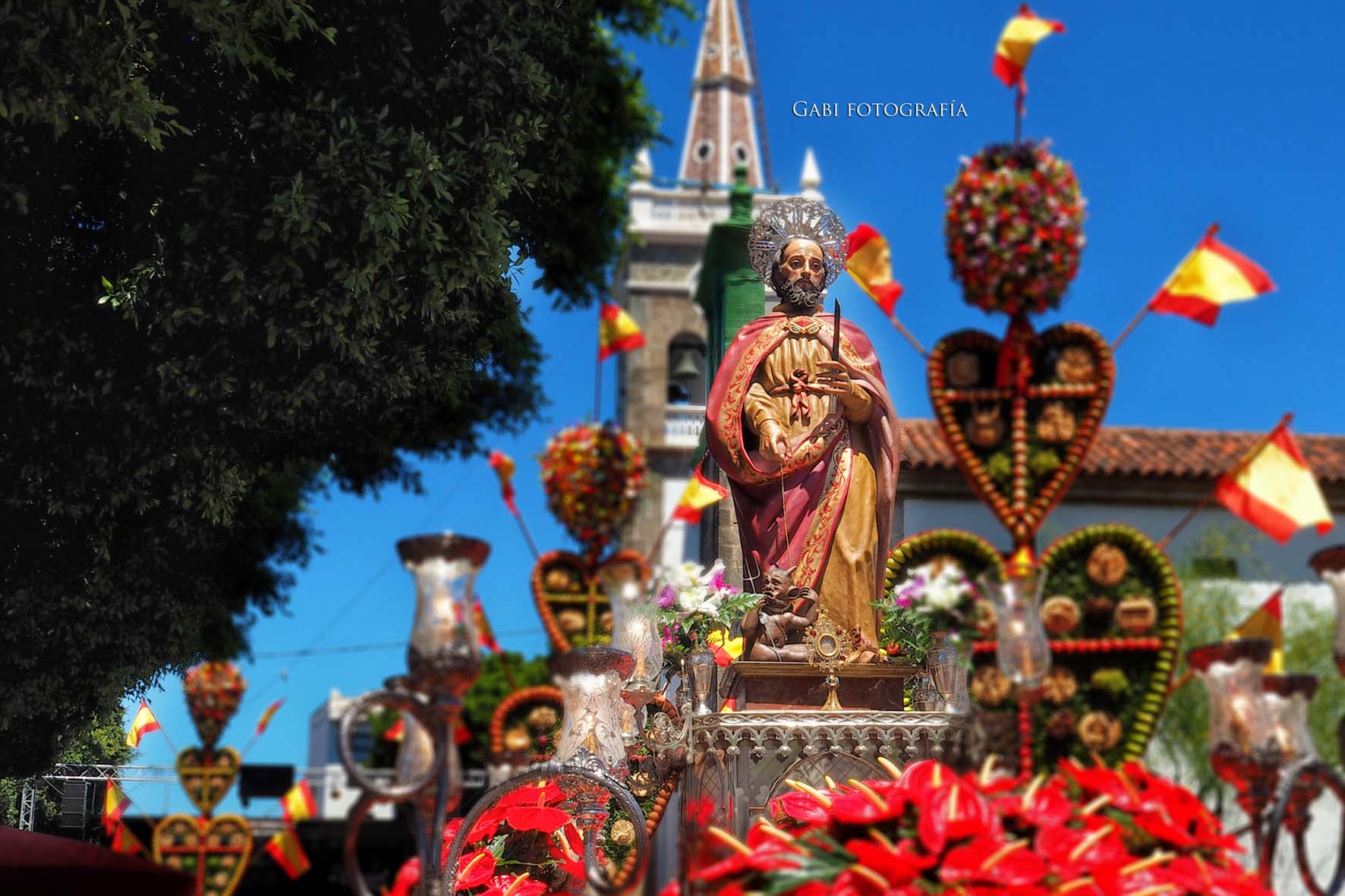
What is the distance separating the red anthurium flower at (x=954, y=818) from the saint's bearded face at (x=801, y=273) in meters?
5.49

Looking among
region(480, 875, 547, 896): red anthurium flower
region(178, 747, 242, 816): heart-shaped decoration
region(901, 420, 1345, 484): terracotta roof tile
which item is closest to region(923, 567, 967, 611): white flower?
region(480, 875, 547, 896): red anthurium flower

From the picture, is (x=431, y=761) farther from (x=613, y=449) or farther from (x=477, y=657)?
(x=613, y=449)

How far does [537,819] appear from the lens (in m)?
7.51

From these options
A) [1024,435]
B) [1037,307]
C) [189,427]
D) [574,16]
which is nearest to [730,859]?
[1024,435]

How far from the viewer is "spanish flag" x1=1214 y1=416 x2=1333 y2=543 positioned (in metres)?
4.68

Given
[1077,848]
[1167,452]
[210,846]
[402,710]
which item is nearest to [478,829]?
[402,710]

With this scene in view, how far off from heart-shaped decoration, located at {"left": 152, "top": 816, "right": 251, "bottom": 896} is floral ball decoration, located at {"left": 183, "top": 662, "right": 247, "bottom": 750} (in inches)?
27.7

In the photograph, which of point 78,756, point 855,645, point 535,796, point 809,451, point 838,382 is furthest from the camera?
point 78,756

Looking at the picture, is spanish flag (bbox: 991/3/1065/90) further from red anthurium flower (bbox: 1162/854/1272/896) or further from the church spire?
the church spire

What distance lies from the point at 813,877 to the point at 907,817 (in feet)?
1.09

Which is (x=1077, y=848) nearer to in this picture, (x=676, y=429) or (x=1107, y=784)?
(x=1107, y=784)

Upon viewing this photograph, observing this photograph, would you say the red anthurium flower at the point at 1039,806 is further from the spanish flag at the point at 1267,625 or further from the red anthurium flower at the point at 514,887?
the red anthurium flower at the point at 514,887

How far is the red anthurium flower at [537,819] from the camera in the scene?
7492mm

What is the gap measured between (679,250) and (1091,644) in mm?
40490
